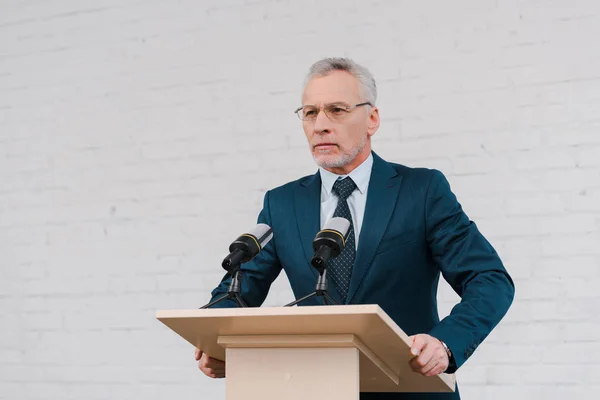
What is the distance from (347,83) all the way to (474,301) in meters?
0.61

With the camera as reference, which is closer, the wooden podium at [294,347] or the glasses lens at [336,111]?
the wooden podium at [294,347]

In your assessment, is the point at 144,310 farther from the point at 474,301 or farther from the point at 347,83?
the point at 474,301

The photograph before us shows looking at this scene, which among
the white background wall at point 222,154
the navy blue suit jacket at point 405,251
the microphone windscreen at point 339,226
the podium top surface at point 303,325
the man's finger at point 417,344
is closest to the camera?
the podium top surface at point 303,325

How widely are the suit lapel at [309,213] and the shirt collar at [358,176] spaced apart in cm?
2

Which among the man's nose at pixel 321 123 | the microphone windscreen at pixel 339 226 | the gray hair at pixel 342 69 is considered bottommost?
the microphone windscreen at pixel 339 226

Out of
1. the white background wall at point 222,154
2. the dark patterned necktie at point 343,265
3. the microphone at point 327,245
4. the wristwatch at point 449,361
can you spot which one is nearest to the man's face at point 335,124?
the dark patterned necktie at point 343,265

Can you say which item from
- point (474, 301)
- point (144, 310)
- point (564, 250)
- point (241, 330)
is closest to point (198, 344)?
point (241, 330)

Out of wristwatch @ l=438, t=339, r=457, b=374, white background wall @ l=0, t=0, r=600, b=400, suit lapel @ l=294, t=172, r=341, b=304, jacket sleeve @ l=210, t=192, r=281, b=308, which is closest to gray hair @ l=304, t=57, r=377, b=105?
suit lapel @ l=294, t=172, r=341, b=304

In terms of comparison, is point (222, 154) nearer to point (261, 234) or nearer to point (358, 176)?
point (358, 176)

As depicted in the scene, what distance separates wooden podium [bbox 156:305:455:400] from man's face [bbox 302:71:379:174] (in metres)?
0.61

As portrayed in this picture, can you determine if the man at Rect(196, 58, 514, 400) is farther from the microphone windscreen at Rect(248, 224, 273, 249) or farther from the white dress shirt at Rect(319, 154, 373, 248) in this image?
the microphone windscreen at Rect(248, 224, 273, 249)

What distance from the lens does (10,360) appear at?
360 cm

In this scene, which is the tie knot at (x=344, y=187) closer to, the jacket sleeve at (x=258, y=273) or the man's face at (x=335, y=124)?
the man's face at (x=335, y=124)

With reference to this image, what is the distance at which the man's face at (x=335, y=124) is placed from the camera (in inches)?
77.0
